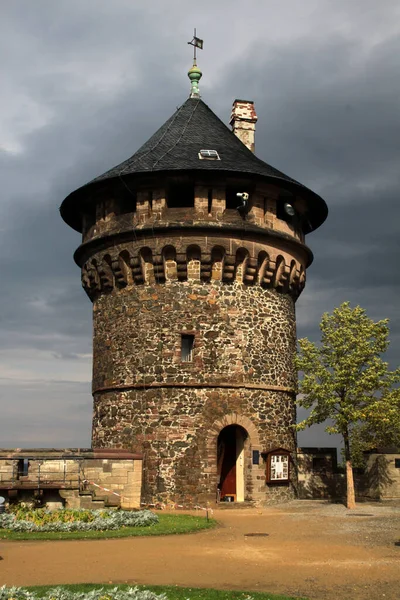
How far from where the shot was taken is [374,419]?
22422 mm

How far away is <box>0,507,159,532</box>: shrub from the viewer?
15203 mm

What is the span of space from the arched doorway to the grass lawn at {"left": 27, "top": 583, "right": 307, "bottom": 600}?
13.0 m

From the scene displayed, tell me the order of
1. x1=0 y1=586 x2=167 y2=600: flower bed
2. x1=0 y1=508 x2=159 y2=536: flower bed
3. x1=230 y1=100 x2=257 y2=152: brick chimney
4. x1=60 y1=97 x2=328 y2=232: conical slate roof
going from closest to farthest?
x1=0 y1=586 x2=167 y2=600: flower bed
x1=0 y1=508 x2=159 y2=536: flower bed
x1=60 y1=97 x2=328 y2=232: conical slate roof
x1=230 y1=100 x2=257 y2=152: brick chimney

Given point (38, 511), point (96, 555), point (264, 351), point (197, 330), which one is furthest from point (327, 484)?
point (96, 555)

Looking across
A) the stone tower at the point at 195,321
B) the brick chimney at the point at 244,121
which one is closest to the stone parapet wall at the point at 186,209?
the stone tower at the point at 195,321

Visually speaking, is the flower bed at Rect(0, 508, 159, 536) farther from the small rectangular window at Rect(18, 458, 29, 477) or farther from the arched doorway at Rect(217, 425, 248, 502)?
the arched doorway at Rect(217, 425, 248, 502)

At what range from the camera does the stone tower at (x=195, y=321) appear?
72.0 feet

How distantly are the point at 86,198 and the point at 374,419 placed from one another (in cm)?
1222

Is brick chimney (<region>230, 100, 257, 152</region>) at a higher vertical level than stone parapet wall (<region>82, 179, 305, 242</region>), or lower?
higher

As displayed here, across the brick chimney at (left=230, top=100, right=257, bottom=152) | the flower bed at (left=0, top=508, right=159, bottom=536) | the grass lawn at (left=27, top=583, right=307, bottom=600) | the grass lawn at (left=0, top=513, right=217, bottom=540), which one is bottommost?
the grass lawn at (left=27, top=583, right=307, bottom=600)

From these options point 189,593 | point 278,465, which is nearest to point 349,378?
point 278,465

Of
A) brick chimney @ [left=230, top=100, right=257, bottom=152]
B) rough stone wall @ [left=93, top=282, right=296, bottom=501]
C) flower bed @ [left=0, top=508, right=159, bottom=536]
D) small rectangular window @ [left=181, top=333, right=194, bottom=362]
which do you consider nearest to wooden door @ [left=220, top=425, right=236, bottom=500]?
rough stone wall @ [left=93, top=282, right=296, bottom=501]

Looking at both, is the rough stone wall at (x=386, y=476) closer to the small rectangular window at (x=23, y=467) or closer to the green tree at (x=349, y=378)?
the green tree at (x=349, y=378)

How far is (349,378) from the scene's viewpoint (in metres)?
22.8
